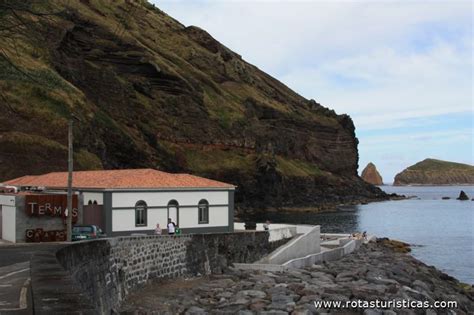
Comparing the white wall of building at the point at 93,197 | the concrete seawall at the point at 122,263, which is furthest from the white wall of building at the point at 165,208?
the concrete seawall at the point at 122,263

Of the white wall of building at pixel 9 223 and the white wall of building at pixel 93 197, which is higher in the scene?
the white wall of building at pixel 93 197

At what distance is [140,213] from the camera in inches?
1569

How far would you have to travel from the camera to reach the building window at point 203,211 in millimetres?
42594

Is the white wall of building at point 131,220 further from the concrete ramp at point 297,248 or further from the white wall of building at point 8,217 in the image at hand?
the concrete ramp at point 297,248

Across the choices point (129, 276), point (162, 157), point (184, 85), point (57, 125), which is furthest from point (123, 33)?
point (129, 276)

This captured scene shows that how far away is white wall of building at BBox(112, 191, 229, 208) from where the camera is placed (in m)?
39.0

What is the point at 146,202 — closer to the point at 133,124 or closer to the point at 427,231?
the point at 427,231

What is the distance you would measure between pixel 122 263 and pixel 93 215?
527 inches

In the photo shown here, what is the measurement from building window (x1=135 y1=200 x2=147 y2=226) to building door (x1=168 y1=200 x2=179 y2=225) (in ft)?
6.30

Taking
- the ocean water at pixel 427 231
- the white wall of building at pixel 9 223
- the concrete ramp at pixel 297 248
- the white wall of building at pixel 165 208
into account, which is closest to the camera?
the white wall of building at pixel 9 223

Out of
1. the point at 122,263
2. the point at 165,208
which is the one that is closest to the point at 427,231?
the point at 165,208

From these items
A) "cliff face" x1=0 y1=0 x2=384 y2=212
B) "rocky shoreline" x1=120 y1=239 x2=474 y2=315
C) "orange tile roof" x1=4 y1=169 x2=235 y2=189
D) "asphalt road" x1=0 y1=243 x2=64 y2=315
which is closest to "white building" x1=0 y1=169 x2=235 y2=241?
"orange tile roof" x1=4 y1=169 x2=235 y2=189

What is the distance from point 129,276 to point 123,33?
161 m

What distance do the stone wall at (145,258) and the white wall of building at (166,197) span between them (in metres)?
4.67
